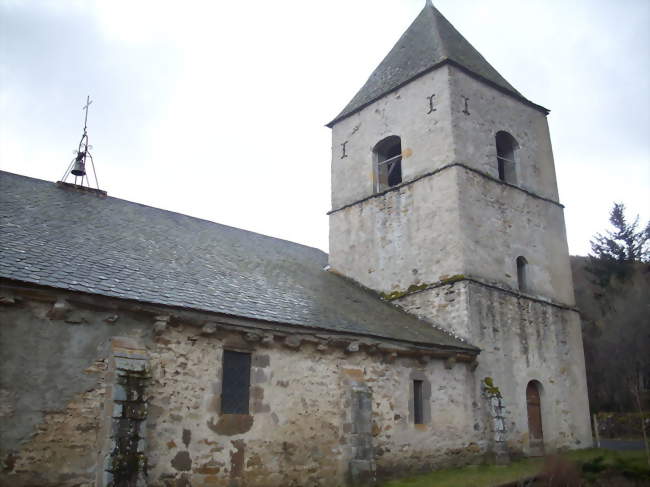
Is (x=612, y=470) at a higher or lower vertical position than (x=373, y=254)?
lower

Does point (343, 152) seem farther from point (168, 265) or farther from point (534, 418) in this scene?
point (534, 418)

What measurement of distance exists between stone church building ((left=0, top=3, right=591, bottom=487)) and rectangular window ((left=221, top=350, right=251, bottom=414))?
4 cm

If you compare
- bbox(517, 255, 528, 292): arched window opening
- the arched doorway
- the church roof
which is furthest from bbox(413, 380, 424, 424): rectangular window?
the church roof

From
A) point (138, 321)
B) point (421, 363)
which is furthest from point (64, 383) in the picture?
point (421, 363)

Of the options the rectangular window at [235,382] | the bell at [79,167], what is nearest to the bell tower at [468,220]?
the rectangular window at [235,382]

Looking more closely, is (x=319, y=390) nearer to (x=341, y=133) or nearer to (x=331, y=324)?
(x=331, y=324)

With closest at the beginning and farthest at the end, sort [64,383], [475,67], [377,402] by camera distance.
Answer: [64,383]
[377,402]
[475,67]

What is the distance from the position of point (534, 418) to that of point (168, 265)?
10213 mm

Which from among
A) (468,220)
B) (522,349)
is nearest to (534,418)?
(522,349)

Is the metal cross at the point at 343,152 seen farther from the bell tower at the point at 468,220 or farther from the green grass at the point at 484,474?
the green grass at the point at 484,474

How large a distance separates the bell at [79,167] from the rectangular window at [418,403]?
402 inches

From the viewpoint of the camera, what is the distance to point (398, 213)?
1761cm

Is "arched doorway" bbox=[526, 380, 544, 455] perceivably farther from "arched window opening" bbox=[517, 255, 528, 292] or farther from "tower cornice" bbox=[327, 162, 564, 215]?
"tower cornice" bbox=[327, 162, 564, 215]

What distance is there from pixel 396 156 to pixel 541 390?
806 cm
